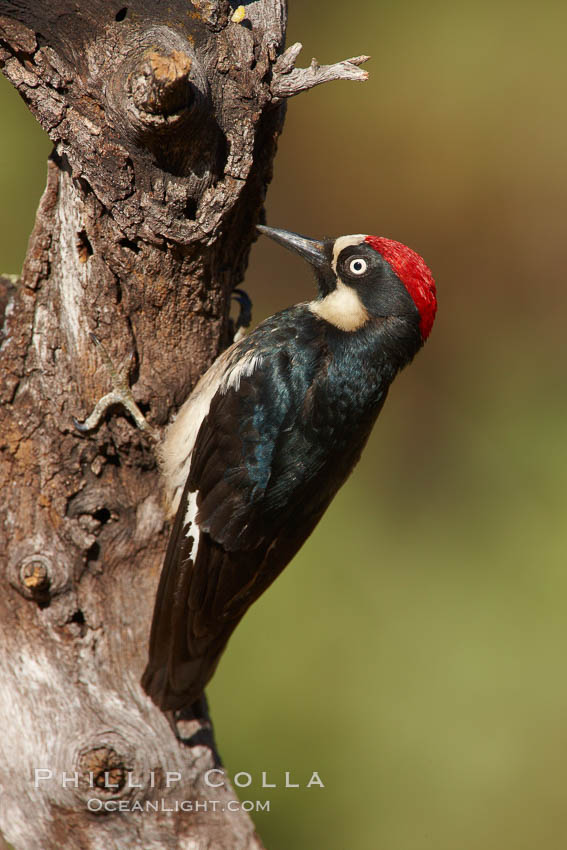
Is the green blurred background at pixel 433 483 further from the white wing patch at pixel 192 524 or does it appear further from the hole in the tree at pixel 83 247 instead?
the hole in the tree at pixel 83 247

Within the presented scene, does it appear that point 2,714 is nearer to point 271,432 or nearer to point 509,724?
point 271,432

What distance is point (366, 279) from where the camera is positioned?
2.38 meters

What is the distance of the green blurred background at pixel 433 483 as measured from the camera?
390 centimetres

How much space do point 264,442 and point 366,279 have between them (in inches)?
21.0

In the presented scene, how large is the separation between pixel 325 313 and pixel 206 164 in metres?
0.67

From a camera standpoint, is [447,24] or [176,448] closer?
[176,448]

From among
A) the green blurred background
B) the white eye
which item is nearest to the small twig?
the white eye

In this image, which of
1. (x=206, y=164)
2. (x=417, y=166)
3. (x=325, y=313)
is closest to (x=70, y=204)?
(x=206, y=164)

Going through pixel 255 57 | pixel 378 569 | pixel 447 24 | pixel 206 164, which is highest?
pixel 447 24

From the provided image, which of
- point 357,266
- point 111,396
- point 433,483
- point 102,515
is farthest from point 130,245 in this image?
point 433,483

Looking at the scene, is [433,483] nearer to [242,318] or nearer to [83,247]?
[242,318]

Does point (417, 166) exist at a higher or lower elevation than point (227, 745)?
higher

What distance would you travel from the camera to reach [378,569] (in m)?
4.65

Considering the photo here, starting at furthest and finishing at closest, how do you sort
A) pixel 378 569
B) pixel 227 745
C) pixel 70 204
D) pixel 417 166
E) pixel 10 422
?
pixel 417 166, pixel 378 569, pixel 227 745, pixel 10 422, pixel 70 204
